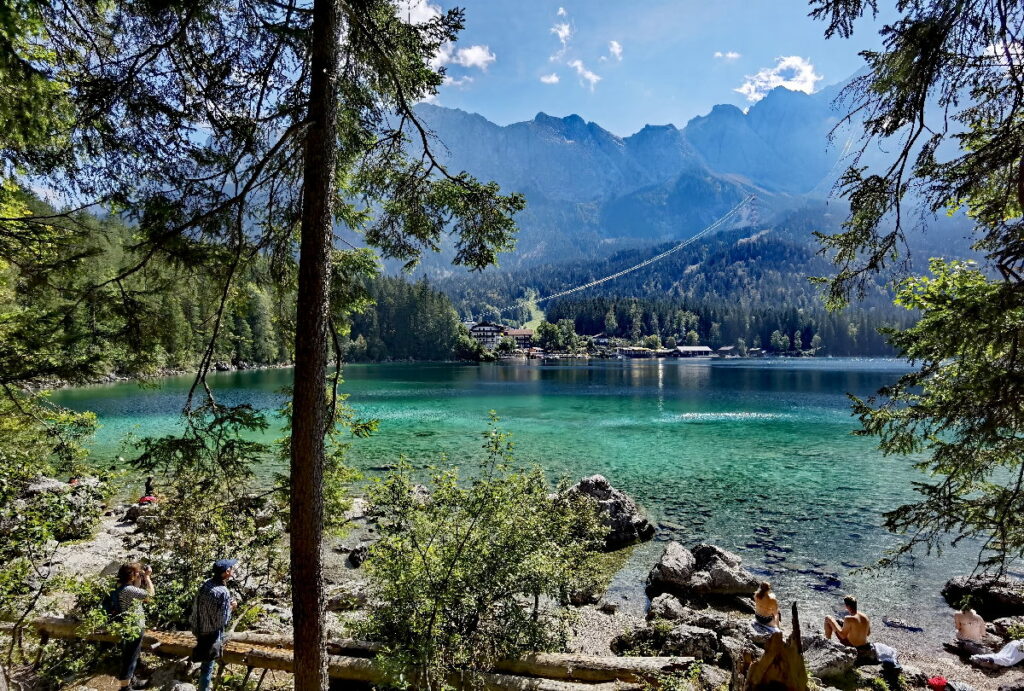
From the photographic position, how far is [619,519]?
60.7 feet

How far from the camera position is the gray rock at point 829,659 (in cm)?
980

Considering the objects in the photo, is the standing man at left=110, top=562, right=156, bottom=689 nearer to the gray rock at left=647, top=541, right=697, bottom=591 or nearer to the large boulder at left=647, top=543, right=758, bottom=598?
the large boulder at left=647, top=543, right=758, bottom=598

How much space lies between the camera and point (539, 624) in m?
8.05

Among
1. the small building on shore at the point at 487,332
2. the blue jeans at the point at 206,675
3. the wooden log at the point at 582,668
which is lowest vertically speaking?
the wooden log at the point at 582,668

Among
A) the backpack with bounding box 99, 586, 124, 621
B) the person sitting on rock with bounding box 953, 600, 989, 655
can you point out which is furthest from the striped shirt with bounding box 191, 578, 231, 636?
the person sitting on rock with bounding box 953, 600, 989, 655

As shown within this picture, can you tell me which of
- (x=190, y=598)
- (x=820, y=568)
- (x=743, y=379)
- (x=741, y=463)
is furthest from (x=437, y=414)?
(x=743, y=379)

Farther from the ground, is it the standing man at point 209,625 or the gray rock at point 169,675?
the standing man at point 209,625

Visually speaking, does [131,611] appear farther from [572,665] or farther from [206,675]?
[572,665]

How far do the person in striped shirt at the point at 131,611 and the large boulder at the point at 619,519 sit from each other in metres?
11.9

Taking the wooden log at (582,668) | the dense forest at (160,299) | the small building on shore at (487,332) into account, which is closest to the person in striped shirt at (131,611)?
the dense forest at (160,299)

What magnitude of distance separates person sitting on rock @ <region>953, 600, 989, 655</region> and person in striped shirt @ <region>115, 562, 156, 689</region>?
15635 mm

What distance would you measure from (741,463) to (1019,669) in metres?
19.5

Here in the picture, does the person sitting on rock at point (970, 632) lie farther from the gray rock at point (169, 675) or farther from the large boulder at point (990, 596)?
the gray rock at point (169, 675)

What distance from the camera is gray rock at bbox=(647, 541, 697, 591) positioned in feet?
48.0
